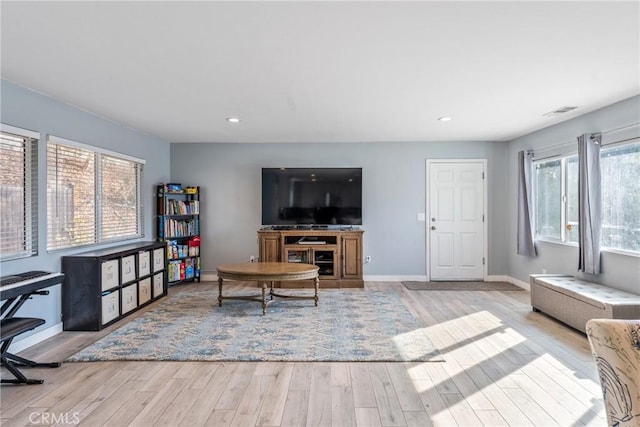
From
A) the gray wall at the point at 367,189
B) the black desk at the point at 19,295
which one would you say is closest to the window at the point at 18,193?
the black desk at the point at 19,295

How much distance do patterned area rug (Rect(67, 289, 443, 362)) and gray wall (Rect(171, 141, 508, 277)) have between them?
1470 mm

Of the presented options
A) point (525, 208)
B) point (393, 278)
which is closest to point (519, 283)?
point (525, 208)

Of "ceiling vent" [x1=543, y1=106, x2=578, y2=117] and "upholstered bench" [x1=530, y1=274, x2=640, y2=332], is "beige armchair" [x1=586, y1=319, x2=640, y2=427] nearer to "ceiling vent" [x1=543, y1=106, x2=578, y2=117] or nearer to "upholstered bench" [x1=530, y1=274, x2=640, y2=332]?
"upholstered bench" [x1=530, y1=274, x2=640, y2=332]

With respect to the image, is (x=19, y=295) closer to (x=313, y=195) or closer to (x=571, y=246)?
(x=313, y=195)

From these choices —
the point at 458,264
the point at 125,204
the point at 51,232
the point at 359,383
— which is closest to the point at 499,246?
the point at 458,264

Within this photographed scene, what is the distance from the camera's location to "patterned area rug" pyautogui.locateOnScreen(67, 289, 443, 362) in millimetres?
3021

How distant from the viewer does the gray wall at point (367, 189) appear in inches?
237

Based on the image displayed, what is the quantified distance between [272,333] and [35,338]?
2147 mm

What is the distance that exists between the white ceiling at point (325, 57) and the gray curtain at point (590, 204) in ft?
A: 1.44

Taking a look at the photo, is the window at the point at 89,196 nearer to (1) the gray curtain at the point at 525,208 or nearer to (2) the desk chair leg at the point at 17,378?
(2) the desk chair leg at the point at 17,378

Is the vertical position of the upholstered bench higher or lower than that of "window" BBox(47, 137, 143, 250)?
lower

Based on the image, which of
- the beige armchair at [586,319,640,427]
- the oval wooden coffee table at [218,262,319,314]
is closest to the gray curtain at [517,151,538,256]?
the oval wooden coffee table at [218,262,319,314]

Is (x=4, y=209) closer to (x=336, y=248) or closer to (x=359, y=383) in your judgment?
(x=359, y=383)

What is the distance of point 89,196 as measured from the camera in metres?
4.20
